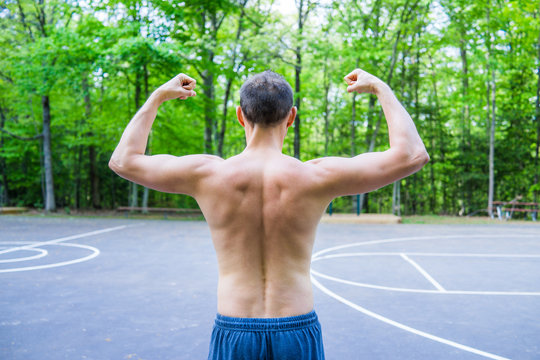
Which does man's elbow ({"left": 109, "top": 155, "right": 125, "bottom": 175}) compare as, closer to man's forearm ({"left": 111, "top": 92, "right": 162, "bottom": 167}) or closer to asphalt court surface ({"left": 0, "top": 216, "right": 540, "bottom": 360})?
man's forearm ({"left": 111, "top": 92, "right": 162, "bottom": 167})

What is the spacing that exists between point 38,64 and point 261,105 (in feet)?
63.8

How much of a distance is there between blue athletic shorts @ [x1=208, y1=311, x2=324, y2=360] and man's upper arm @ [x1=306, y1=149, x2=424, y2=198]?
498 millimetres

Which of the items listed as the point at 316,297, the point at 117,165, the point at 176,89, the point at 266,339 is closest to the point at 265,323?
the point at 266,339

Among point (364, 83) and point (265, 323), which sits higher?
point (364, 83)

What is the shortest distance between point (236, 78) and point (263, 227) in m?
19.0

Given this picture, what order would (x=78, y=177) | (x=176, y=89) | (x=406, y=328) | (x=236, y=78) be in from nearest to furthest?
(x=176, y=89) < (x=406, y=328) < (x=236, y=78) < (x=78, y=177)

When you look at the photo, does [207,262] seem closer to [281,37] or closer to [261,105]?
[261,105]

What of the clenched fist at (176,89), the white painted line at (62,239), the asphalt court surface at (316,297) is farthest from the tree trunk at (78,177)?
the clenched fist at (176,89)

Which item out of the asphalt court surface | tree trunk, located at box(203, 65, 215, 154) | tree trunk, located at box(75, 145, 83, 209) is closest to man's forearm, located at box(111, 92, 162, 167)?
the asphalt court surface

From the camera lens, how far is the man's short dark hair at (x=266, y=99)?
1.67 m

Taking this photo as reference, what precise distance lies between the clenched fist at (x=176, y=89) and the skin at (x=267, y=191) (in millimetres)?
184

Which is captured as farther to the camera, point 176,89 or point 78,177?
point 78,177

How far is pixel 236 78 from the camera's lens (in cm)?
2006

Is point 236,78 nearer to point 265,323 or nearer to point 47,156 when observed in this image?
point 47,156
